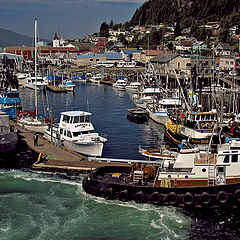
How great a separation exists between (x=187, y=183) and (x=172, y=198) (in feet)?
5.34

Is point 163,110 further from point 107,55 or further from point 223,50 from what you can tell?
point 107,55

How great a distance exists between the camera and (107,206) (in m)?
29.7

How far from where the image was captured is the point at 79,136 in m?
41.7

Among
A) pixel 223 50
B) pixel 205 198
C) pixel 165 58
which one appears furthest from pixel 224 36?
pixel 205 198

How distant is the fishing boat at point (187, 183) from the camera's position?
28.5 metres

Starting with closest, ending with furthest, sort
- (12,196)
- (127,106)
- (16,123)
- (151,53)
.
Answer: (12,196), (16,123), (127,106), (151,53)

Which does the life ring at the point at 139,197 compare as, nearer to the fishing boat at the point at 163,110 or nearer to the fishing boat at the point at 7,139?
the fishing boat at the point at 7,139

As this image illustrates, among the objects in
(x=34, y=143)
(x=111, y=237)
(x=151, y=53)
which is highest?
(x=151, y=53)

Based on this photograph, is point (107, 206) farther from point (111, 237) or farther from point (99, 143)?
point (99, 143)

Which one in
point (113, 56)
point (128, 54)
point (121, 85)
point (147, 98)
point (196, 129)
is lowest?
point (196, 129)

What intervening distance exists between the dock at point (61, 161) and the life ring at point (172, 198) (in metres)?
9.02

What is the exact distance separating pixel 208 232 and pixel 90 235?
26.0 ft

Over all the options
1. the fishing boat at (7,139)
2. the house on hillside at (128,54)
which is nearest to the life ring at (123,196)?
the fishing boat at (7,139)

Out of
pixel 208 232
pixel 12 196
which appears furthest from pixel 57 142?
pixel 208 232
